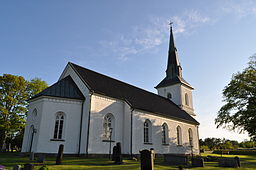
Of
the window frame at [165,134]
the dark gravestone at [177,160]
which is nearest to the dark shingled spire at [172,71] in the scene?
the window frame at [165,134]

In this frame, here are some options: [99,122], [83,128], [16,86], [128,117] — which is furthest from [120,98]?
[16,86]

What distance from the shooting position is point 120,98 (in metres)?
20.8

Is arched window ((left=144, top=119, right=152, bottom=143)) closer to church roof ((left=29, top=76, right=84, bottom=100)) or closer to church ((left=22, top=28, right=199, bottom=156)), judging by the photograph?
church ((left=22, top=28, right=199, bottom=156))

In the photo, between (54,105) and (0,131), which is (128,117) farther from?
(0,131)

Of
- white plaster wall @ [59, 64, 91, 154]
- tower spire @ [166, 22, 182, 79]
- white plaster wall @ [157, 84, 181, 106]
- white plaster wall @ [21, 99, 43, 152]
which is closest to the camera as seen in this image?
white plaster wall @ [21, 99, 43, 152]

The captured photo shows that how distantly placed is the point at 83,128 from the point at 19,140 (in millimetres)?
23518

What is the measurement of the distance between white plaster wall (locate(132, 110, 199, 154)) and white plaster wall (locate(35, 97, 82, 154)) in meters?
5.85

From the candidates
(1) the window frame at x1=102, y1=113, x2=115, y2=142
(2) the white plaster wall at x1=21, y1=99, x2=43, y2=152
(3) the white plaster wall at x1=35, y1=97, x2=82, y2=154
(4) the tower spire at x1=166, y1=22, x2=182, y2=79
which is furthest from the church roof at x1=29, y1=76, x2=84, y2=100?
(4) the tower spire at x1=166, y1=22, x2=182, y2=79

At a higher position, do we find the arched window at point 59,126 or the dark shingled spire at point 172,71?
the dark shingled spire at point 172,71

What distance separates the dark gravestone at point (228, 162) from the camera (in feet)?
45.0

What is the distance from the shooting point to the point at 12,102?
28844mm

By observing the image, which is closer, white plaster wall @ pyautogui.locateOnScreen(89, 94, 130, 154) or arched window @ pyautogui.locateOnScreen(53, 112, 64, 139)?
arched window @ pyautogui.locateOnScreen(53, 112, 64, 139)

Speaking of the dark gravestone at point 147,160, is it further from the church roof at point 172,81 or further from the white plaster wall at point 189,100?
the church roof at point 172,81

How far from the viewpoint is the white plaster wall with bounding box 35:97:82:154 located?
16.2 meters
